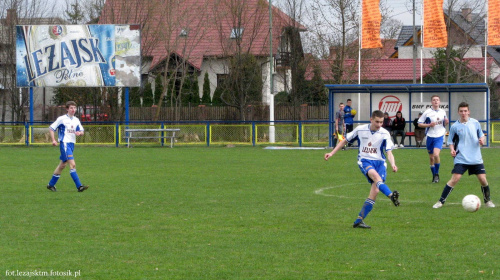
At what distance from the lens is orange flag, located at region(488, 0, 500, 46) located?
92.8ft

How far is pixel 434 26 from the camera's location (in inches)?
1137

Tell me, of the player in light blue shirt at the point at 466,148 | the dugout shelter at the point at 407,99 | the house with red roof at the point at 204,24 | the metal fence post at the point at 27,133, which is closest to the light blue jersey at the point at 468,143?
the player in light blue shirt at the point at 466,148

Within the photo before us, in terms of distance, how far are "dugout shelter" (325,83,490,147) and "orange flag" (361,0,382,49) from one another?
1854mm

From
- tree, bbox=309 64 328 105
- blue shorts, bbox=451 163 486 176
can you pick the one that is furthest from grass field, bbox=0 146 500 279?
tree, bbox=309 64 328 105

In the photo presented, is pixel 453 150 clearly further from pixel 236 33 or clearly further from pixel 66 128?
pixel 236 33

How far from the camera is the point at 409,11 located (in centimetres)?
3659

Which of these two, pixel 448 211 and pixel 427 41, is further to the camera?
pixel 427 41

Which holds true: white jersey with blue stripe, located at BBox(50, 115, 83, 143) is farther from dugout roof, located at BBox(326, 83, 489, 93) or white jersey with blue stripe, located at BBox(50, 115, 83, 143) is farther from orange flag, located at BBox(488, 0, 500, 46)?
orange flag, located at BBox(488, 0, 500, 46)

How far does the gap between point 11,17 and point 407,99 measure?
24.7 meters

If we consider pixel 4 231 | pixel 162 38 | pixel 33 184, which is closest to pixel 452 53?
pixel 162 38

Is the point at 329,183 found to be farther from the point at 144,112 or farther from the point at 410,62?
the point at 410,62

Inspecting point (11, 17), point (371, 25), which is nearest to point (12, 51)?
point (11, 17)

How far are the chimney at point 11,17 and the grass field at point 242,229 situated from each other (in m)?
26.2

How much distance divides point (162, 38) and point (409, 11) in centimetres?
1441
